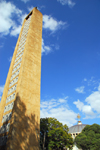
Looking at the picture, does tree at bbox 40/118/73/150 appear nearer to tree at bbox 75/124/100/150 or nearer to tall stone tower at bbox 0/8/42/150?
tree at bbox 75/124/100/150

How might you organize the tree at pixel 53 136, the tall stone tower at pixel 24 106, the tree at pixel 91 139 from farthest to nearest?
the tree at pixel 91 139 < the tree at pixel 53 136 < the tall stone tower at pixel 24 106

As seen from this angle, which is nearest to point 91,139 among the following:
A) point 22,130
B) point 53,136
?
point 53,136

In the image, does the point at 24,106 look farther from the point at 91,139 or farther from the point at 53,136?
the point at 91,139

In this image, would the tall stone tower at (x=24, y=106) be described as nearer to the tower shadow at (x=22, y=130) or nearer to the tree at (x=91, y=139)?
the tower shadow at (x=22, y=130)

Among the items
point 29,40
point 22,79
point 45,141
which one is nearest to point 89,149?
point 45,141

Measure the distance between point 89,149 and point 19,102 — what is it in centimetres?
2736

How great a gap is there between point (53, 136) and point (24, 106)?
555 inches

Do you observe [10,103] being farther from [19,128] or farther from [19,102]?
[19,128]

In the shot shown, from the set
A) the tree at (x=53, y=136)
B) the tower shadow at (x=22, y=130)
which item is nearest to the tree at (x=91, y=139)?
the tree at (x=53, y=136)

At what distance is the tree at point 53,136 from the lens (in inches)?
1054

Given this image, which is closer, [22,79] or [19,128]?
[19,128]

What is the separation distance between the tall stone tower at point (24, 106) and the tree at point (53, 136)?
9782 millimetres

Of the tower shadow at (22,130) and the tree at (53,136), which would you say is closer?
the tower shadow at (22,130)

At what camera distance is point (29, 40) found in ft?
86.5
